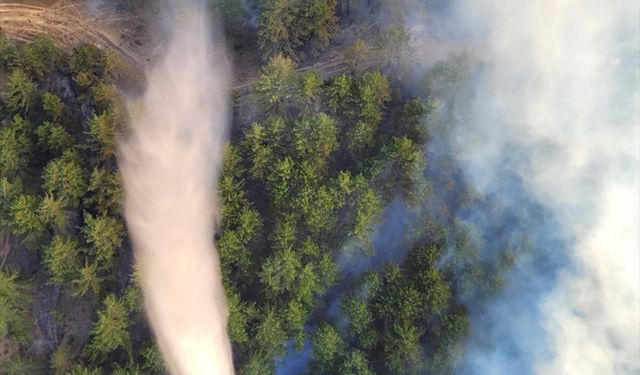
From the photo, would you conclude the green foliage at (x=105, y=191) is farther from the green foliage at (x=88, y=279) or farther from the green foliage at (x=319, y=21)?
the green foliage at (x=319, y=21)

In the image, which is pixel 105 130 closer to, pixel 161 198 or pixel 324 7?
pixel 161 198

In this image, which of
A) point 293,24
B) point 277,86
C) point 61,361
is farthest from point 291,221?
point 61,361

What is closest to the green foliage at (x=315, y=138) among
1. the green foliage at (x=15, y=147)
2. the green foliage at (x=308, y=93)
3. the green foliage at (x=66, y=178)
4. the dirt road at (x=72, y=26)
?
the green foliage at (x=308, y=93)

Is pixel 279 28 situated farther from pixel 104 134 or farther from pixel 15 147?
pixel 15 147

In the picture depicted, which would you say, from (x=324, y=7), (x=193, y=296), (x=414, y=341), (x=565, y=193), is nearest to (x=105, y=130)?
(x=193, y=296)

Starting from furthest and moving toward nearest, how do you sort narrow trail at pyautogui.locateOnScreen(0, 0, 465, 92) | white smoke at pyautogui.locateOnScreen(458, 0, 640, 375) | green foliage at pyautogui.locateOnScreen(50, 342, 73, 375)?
narrow trail at pyautogui.locateOnScreen(0, 0, 465, 92)
white smoke at pyautogui.locateOnScreen(458, 0, 640, 375)
green foliage at pyautogui.locateOnScreen(50, 342, 73, 375)

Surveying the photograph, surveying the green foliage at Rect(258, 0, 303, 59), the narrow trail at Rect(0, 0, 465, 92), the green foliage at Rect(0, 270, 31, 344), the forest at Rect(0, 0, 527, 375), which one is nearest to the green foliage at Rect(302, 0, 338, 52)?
the forest at Rect(0, 0, 527, 375)

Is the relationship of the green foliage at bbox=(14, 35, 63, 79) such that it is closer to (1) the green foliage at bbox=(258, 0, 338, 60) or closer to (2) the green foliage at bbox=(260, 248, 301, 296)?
(1) the green foliage at bbox=(258, 0, 338, 60)
